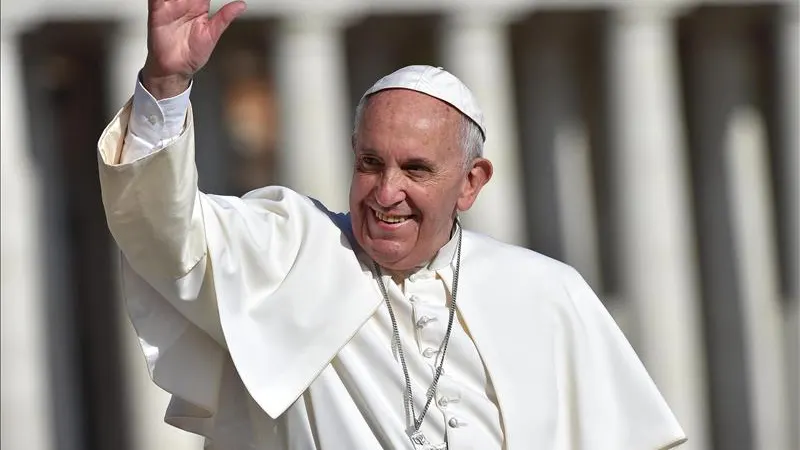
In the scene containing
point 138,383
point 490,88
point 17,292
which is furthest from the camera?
point 490,88

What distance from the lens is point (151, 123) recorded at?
4945mm

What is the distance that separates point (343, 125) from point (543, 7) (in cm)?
330

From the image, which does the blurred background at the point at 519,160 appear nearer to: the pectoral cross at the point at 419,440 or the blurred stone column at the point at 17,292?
the blurred stone column at the point at 17,292

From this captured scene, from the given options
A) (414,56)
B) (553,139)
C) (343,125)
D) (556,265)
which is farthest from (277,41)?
(556,265)

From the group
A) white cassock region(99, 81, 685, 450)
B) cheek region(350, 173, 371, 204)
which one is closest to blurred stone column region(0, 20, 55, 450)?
white cassock region(99, 81, 685, 450)

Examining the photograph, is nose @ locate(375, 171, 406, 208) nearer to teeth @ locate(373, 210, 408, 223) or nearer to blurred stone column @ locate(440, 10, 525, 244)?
teeth @ locate(373, 210, 408, 223)

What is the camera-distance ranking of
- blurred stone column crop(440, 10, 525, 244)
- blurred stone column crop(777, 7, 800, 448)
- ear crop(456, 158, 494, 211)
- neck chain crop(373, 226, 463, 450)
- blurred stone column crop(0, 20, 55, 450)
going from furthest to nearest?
blurred stone column crop(777, 7, 800, 448), blurred stone column crop(440, 10, 525, 244), blurred stone column crop(0, 20, 55, 450), ear crop(456, 158, 494, 211), neck chain crop(373, 226, 463, 450)

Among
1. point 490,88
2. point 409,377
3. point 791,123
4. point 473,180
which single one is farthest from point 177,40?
point 791,123

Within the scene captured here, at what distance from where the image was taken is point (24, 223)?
23812 mm

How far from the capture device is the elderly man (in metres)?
4.98

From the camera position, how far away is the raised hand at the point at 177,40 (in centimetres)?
487

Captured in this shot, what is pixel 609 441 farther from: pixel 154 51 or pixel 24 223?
pixel 24 223

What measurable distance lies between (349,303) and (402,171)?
44 centimetres

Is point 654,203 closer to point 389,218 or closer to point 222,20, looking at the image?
point 389,218
